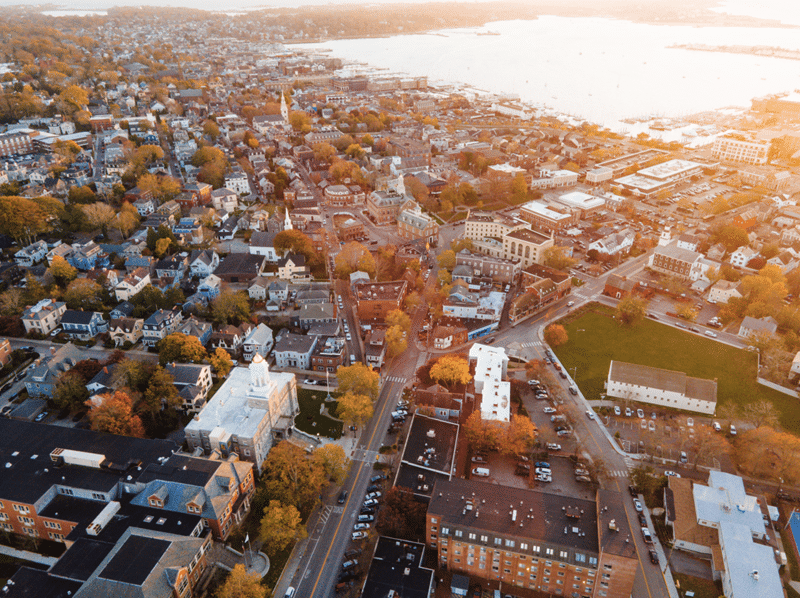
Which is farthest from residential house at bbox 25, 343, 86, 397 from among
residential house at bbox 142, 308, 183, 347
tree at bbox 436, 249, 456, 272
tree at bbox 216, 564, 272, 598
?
tree at bbox 436, 249, 456, 272

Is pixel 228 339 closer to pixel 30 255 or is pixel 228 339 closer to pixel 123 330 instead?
pixel 123 330

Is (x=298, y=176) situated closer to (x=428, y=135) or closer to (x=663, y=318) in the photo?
(x=428, y=135)

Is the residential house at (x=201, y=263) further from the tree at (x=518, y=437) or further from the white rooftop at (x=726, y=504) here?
the white rooftop at (x=726, y=504)

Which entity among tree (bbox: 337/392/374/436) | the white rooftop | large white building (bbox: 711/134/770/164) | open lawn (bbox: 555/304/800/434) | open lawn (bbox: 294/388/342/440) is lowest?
open lawn (bbox: 294/388/342/440)

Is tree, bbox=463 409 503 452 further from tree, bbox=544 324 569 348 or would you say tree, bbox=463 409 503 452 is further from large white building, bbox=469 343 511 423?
tree, bbox=544 324 569 348

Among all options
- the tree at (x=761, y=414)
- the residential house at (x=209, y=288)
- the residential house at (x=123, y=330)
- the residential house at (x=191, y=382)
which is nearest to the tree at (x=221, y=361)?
the residential house at (x=191, y=382)

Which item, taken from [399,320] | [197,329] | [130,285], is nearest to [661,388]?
[399,320]

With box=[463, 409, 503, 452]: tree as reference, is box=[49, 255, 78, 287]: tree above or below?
above
